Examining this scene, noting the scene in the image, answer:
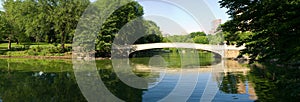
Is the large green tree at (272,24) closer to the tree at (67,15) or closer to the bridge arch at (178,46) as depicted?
the bridge arch at (178,46)

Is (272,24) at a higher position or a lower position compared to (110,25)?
lower

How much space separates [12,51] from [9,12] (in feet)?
39.5

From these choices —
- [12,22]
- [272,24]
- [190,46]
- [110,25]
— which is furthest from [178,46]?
[272,24]

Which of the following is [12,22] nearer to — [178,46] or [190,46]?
[178,46]

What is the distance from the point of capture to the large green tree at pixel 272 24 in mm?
11625

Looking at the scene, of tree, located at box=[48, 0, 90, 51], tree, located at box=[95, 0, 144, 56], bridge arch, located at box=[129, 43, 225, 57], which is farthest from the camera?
bridge arch, located at box=[129, 43, 225, 57]

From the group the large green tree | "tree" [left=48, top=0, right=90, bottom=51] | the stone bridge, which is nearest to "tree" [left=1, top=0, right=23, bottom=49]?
"tree" [left=48, top=0, right=90, bottom=51]

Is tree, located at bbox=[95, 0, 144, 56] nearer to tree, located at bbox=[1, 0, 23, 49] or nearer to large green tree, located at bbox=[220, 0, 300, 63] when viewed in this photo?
tree, located at bbox=[1, 0, 23, 49]

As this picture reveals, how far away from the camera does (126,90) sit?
63.4ft

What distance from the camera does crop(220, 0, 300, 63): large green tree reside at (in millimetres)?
11625

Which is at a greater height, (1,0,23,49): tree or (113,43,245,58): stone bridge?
(1,0,23,49): tree

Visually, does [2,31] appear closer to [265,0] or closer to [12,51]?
[12,51]

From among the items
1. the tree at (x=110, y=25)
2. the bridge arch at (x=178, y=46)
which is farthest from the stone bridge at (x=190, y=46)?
the tree at (x=110, y=25)

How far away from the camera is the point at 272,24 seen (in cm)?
1239
